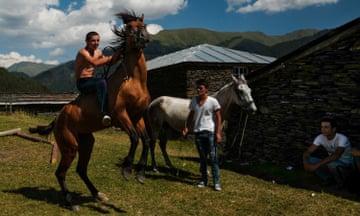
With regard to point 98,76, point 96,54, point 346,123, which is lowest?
point 346,123

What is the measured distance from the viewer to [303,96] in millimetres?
11352

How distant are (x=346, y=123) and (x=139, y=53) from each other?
7.09 m

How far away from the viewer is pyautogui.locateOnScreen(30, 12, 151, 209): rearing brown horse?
5.79 meters

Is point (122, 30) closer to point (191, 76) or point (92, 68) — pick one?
point (92, 68)

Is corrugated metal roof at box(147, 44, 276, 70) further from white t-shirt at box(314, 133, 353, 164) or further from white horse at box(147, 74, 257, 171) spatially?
white t-shirt at box(314, 133, 353, 164)

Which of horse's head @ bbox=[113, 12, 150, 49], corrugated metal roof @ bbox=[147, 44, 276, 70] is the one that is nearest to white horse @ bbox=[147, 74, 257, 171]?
horse's head @ bbox=[113, 12, 150, 49]

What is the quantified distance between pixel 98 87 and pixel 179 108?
15.6 ft

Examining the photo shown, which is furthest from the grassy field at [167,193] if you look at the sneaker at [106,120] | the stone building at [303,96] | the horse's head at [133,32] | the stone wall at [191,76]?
the stone wall at [191,76]

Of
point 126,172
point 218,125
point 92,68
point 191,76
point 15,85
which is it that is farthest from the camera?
point 15,85

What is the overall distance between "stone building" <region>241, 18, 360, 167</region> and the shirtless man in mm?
7557

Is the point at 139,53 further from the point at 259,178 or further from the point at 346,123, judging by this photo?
the point at 346,123

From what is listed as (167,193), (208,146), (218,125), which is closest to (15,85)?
(167,193)

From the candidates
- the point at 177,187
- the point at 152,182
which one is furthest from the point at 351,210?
the point at 152,182

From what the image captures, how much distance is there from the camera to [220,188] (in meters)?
8.20
